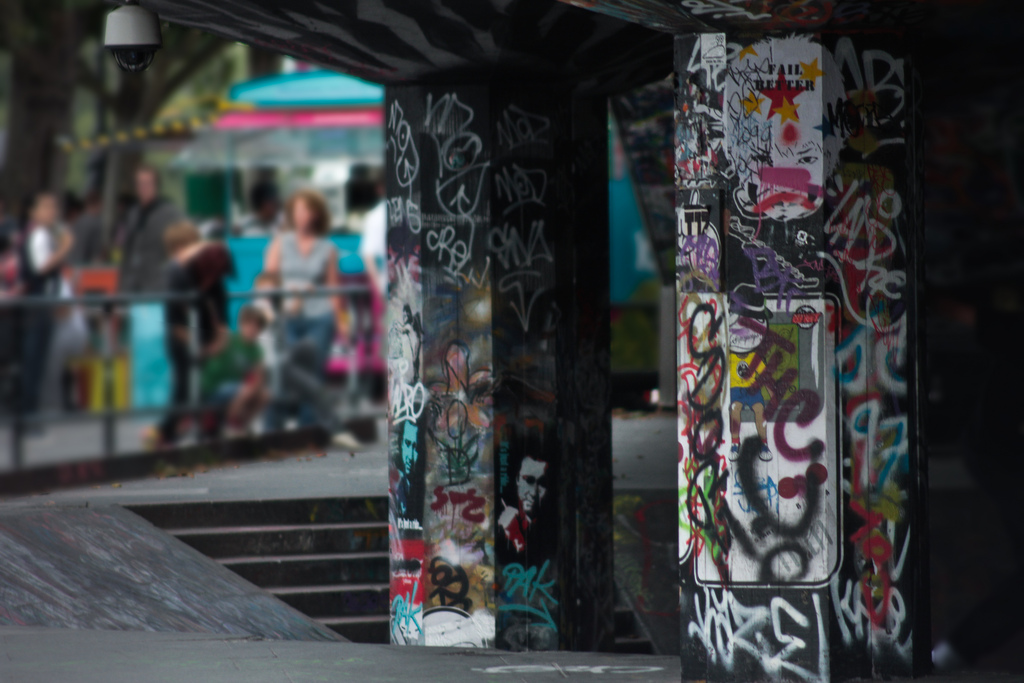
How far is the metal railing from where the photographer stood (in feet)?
32.8

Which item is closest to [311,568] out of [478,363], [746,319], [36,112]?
[478,363]

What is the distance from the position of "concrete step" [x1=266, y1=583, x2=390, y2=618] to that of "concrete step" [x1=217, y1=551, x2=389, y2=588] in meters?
0.05

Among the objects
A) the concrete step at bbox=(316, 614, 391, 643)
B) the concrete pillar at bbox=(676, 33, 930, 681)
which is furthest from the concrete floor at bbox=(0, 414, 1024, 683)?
the concrete step at bbox=(316, 614, 391, 643)

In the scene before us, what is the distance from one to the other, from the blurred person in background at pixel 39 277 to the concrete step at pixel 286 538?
66.5 inches

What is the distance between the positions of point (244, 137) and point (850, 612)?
16.3 meters

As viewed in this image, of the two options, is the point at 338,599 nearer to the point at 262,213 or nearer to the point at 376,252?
the point at 376,252

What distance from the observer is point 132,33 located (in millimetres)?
7422

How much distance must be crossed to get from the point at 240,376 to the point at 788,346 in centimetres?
669

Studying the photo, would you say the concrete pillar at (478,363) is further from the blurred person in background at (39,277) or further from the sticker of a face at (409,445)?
the blurred person in background at (39,277)

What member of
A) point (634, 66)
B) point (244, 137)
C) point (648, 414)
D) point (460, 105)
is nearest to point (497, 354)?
point (460, 105)

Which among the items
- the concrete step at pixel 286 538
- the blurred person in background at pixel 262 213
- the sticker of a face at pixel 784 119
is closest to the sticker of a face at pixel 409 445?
the concrete step at pixel 286 538

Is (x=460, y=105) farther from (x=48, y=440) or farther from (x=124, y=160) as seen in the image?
(x=124, y=160)

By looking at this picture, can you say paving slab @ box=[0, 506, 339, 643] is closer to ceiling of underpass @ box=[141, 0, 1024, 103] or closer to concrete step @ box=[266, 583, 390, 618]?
concrete step @ box=[266, 583, 390, 618]

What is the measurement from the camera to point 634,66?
332 inches
